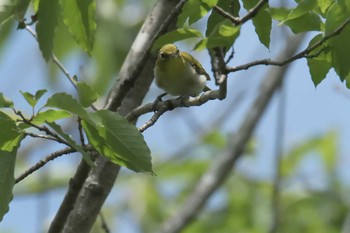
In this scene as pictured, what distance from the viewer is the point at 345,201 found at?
670cm

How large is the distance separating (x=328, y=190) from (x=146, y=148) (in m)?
4.65

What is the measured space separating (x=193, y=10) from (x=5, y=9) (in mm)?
784

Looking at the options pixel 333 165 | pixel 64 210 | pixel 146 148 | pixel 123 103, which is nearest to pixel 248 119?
pixel 333 165

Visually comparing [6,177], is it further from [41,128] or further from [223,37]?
[223,37]

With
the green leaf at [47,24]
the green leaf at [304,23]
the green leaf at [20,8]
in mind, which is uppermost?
the green leaf at [20,8]

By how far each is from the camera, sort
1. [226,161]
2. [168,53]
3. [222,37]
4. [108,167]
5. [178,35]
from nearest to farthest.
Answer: [222,37]
[178,35]
[108,167]
[168,53]
[226,161]

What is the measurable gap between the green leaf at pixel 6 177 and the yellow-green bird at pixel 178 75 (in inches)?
38.3

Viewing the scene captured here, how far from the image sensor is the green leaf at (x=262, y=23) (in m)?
2.47

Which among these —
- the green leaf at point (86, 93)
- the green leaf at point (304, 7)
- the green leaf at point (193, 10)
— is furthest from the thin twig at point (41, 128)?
the green leaf at point (304, 7)

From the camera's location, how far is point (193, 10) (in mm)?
2361

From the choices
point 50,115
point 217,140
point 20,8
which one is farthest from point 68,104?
point 217,140

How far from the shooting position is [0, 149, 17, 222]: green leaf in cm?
249

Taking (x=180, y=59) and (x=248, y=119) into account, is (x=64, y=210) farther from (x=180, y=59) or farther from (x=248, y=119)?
(x=248, y=119)

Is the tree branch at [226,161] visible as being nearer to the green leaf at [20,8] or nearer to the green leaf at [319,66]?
the green leaf at [20,8]
